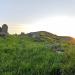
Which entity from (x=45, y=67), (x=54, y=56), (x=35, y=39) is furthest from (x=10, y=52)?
(x=35, y=39)

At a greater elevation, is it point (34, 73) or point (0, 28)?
point (0, 28)

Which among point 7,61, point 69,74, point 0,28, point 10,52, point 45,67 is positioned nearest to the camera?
point 69,74

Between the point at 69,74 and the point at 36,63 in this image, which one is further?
the point at 36,63

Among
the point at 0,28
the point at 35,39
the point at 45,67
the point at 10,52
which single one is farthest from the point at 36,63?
the point at 0,28

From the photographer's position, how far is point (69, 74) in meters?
12.4

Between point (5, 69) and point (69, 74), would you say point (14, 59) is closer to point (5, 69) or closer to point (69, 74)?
point (5, 69)

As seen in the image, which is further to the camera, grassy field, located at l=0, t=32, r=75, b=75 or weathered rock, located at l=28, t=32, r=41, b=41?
weathered rock, located at l=28, t=32, r=41, b=41

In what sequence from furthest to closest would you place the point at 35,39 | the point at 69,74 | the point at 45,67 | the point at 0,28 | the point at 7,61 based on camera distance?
the point at 0,28 < the point at 35,39 < the point at 7,61 < the point at 45,67 < the point at 69,74

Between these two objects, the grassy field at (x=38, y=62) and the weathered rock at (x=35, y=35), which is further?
the weathered rock at (x=35, y=35)

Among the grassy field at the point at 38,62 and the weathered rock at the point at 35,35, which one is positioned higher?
the weathered rock at the point at 35,35

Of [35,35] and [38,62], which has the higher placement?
[35,35]

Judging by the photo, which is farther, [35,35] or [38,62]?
[35,35]

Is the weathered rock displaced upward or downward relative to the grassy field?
upward

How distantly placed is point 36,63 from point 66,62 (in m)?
1.48
